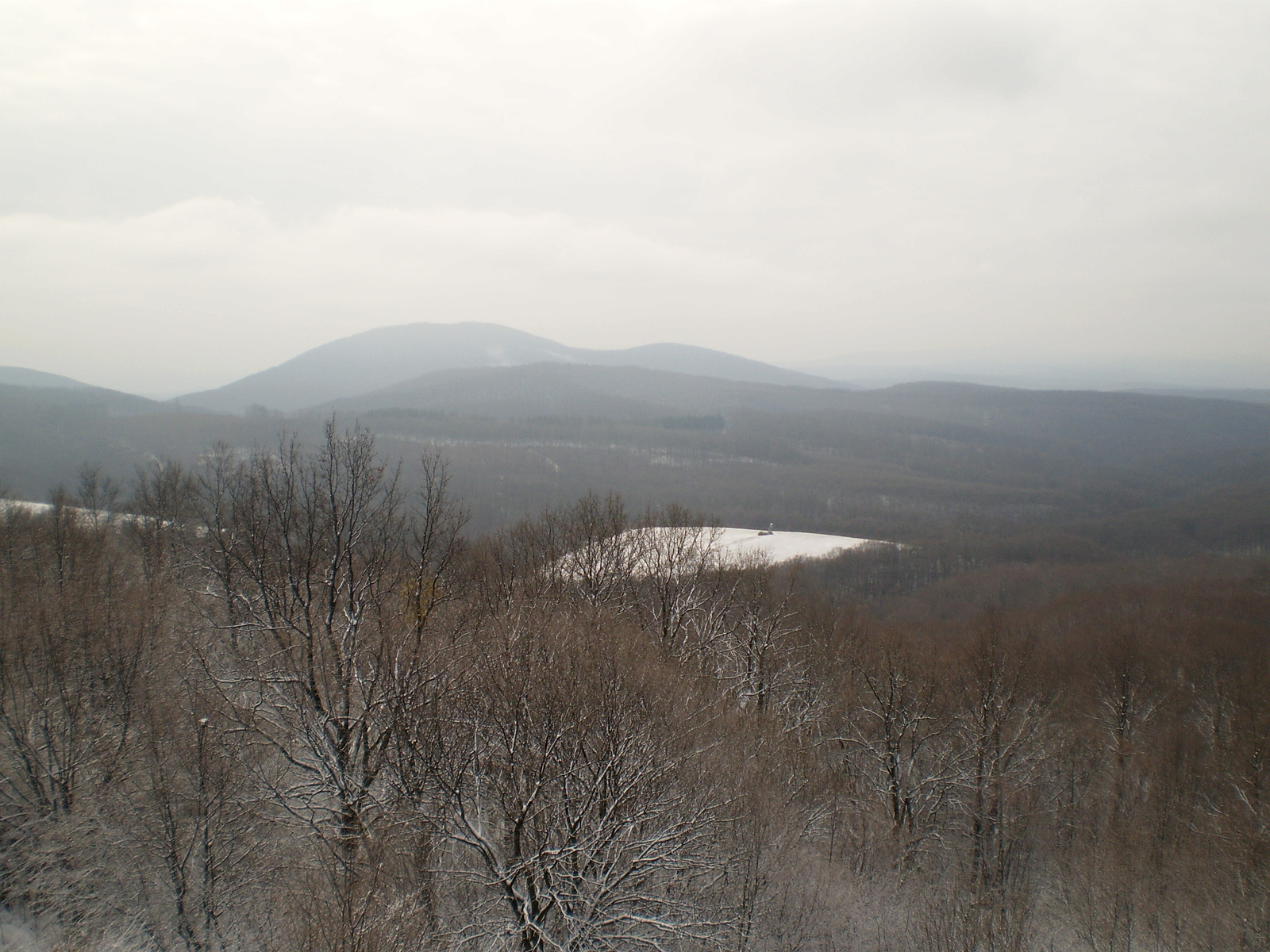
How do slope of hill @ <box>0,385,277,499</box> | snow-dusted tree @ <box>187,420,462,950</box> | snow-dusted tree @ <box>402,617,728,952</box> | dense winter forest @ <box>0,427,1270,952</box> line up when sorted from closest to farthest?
snow-dusted tree @ <box>402,617,728,952</box> → dense winter forest @ <box>0,427,1270,952</box> → snow-dusted tree @ <box>187,420,462,950</box> → slope of hill @ <box>0,385,277,499</box>

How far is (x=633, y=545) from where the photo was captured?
84.0ft

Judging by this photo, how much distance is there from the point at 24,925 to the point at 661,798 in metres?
11.3

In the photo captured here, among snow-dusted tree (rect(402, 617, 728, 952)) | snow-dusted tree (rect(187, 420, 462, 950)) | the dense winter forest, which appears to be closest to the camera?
snow-dusted tree (rect(402, 617, 728, 952))

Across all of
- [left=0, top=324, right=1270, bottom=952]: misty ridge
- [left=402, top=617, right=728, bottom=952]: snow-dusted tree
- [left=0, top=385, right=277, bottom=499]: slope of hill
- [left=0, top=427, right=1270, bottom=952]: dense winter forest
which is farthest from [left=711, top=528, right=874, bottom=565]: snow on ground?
[left=0, top=385, right=277, bottom=499]: slope of hill

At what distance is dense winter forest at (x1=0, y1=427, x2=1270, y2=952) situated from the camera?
10125 mm

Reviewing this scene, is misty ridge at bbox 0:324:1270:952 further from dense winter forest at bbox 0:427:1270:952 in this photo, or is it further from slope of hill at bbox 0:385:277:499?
slope of hill at bbox 0:385:277:499

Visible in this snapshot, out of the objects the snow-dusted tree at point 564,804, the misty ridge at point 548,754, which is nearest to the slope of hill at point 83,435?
the misty ridge at point 548,754

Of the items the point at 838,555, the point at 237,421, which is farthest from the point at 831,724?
the point at 237,421

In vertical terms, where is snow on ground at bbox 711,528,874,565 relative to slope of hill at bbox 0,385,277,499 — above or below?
below

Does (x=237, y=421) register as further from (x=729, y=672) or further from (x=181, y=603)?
(x=729, y=672)

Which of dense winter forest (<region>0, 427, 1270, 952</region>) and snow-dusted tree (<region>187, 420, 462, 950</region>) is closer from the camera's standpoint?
dense winter forest (<region>0, 427, 1270, 952</region>)

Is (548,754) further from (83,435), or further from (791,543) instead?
(83,435)

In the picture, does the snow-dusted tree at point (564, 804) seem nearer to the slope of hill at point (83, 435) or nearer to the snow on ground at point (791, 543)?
the snow on ground at point (791, 543)

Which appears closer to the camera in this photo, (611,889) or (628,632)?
(611,889)
